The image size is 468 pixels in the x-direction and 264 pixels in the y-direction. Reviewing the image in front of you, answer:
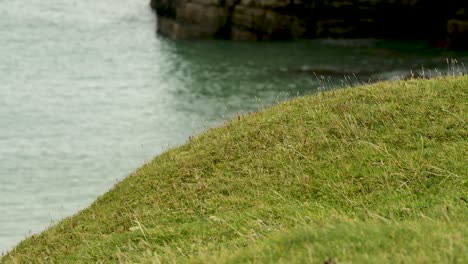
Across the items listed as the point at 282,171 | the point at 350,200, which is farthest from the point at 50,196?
the point at 350,200

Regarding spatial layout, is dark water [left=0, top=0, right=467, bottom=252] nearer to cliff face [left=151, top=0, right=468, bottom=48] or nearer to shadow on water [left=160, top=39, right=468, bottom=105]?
shadow on water [left=160, top=39, right=468, bottom=105]

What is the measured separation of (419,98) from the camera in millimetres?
18203

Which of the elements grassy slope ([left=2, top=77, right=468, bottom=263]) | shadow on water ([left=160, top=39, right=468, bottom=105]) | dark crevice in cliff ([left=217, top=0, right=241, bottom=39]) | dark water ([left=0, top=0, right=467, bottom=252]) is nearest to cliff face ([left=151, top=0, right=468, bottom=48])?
dark crevice in cliff ([left=217, top=0, right=241, bottom=39])

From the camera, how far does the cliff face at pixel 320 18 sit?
199 ft

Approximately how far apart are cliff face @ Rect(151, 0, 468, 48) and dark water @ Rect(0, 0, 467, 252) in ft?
3.61

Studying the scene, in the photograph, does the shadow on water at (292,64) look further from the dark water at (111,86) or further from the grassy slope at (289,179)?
the grassy slope at (289,179)

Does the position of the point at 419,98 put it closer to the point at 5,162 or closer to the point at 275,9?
the point at 5,162

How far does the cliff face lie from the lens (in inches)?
2388

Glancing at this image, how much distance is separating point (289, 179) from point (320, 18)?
47.0 meters

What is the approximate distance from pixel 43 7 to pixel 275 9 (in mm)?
26557

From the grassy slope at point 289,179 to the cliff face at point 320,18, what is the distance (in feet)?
136

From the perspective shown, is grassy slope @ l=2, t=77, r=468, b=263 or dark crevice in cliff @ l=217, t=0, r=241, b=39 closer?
grassy slope @ l=2, t=77, r=468, b=263

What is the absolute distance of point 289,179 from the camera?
15.7 m

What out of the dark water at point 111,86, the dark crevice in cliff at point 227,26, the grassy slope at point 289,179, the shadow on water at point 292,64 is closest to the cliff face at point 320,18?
the dark crevice in cliff at point 227,26
